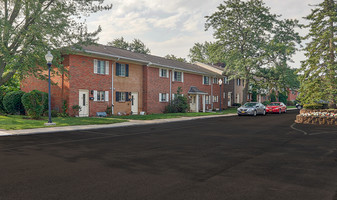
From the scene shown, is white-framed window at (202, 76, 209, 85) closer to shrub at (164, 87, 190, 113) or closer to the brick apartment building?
the brick apartment building

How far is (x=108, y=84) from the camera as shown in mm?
25047


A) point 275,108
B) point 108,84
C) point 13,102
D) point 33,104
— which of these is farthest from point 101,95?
point 275,108

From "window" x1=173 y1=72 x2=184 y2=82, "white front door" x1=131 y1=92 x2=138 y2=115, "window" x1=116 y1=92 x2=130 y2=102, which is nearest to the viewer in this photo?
"window" x1=116 y1=92 x2=130 y2=102

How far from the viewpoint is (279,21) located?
133ft

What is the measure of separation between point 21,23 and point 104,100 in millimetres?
9028

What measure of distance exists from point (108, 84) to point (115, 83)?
0.92m

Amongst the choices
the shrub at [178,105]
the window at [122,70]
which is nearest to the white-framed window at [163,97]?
the shrub at [178,105]

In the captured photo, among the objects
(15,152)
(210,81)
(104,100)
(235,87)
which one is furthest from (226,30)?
(15,152)

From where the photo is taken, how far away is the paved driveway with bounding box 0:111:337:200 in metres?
4.30

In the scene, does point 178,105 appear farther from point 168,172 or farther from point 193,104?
point 168,172

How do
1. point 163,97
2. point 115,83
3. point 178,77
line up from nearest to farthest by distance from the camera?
point 115,83, point 163,97, point 178,77

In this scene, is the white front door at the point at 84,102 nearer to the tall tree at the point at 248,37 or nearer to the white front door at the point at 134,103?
the white front door at the point at 134,103

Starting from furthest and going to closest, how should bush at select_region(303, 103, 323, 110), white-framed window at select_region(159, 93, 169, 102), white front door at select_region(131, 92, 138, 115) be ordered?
white-framed window at select_region(159, 93, 169, 102) → white front door at select_region(131, 92, 138, 115) → bush at select_region(303, 103, 323, 110)

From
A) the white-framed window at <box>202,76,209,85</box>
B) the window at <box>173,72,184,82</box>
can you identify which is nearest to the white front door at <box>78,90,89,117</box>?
the window at <box>173,72,184,82</box>
